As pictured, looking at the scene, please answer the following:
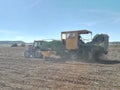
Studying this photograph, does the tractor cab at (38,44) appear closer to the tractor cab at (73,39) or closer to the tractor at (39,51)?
the tractor at (39,51)

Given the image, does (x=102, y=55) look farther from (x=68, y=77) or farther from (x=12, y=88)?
(x=12, y=88)

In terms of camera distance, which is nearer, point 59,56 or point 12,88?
point 12,88

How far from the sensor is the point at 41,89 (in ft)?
30.1

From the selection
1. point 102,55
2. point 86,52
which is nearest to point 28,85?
point 86,52

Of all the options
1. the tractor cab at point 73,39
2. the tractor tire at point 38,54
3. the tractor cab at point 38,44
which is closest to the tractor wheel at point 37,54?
the tractor tire at point 38,54

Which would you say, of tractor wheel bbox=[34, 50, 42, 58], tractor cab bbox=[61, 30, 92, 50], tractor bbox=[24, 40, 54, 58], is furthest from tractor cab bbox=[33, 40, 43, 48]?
tractor cab bbox=[61, 30, 92, 50]

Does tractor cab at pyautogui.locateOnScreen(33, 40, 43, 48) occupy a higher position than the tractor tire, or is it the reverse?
tractor cab at pyautogui.locateOnScreen(33, 40, 43, 48)

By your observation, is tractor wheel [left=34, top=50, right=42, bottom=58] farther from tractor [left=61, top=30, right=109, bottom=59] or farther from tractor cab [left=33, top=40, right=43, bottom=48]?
tractor [left=61, top=30, right=109, bottom=59]

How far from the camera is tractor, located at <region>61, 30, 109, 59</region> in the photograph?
843 inches

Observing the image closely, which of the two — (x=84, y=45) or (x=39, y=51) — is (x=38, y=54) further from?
(x=84, y=45)

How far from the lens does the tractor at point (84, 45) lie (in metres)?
21.4

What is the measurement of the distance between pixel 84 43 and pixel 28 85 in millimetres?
12705

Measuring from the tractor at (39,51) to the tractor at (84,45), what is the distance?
2.59m

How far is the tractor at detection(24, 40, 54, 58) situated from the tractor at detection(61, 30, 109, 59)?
2594 mm
